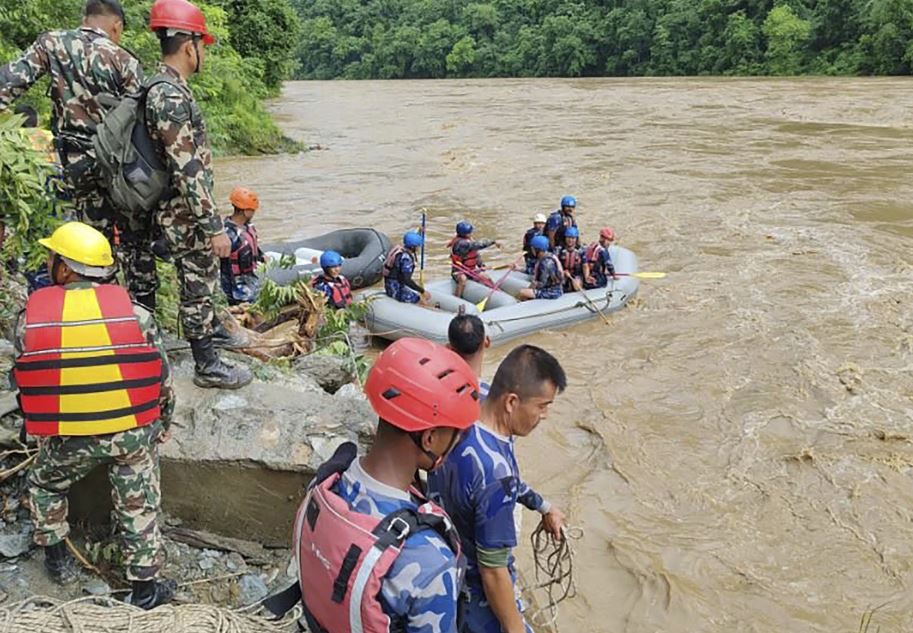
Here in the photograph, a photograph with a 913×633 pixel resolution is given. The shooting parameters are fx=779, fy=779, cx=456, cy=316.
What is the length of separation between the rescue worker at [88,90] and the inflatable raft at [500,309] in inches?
174

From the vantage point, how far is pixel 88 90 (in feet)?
10.6

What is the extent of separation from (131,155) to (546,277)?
244 inches

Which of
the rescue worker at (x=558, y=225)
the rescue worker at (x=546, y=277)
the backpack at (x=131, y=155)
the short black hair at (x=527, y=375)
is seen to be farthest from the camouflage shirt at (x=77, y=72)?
the rescue worker at (x=558, y=225)

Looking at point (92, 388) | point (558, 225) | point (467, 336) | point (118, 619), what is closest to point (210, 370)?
point (92, 388)

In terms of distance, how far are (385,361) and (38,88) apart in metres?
8.97

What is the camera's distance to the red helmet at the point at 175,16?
2.72 m

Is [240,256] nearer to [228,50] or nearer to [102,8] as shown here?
[102,8]

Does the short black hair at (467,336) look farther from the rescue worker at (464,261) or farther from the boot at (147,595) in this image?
the rescue worker at (464,261)

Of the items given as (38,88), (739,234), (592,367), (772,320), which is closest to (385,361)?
(592,367)

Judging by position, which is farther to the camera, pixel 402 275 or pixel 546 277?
pixel 546 277

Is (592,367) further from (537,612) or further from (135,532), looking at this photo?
(135,532)

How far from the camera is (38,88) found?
8906 mm

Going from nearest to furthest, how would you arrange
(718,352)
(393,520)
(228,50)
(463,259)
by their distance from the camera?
(393,520)
(718,352)
(463,259)
(228,50)

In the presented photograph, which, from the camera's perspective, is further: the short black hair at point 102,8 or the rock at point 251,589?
the short black hair at point 102,8
